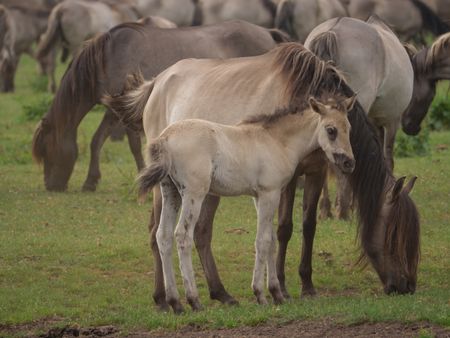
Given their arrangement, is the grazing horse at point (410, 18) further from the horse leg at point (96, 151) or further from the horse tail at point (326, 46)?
the horse tail at point (326, 46)

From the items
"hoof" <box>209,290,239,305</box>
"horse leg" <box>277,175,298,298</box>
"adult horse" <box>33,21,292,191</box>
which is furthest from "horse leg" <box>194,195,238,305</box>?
"adult horse" <box>33,21,292,191</box>

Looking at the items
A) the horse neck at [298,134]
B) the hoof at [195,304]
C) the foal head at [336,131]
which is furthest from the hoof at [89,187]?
the foal head at [336,131]

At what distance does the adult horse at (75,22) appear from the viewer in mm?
22859

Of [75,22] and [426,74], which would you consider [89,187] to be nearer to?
[426,74]

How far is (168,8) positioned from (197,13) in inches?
28.4

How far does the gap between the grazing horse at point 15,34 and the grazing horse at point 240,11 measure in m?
3.74

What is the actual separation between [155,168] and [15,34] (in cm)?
1943

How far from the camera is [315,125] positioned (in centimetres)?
869

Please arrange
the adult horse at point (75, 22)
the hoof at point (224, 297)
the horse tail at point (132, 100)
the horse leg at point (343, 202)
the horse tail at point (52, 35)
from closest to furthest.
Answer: the hoof at point (224, 297), the horse tail at point (132, 100), the horse leg at point (343, 202), the horse tail at point (52, 35), the adult horse at point (75, 22)

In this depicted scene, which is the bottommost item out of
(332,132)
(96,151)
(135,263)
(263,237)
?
(96,151)

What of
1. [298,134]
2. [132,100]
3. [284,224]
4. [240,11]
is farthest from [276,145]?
[240,11]

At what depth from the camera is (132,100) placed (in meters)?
10.2

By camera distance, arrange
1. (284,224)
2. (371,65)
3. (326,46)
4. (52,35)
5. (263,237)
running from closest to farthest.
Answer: (263,237)
(284,224)
(326,46)
(371,65)
(52,35)

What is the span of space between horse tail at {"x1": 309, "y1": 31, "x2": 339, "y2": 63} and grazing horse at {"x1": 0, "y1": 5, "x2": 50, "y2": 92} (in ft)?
50.6
